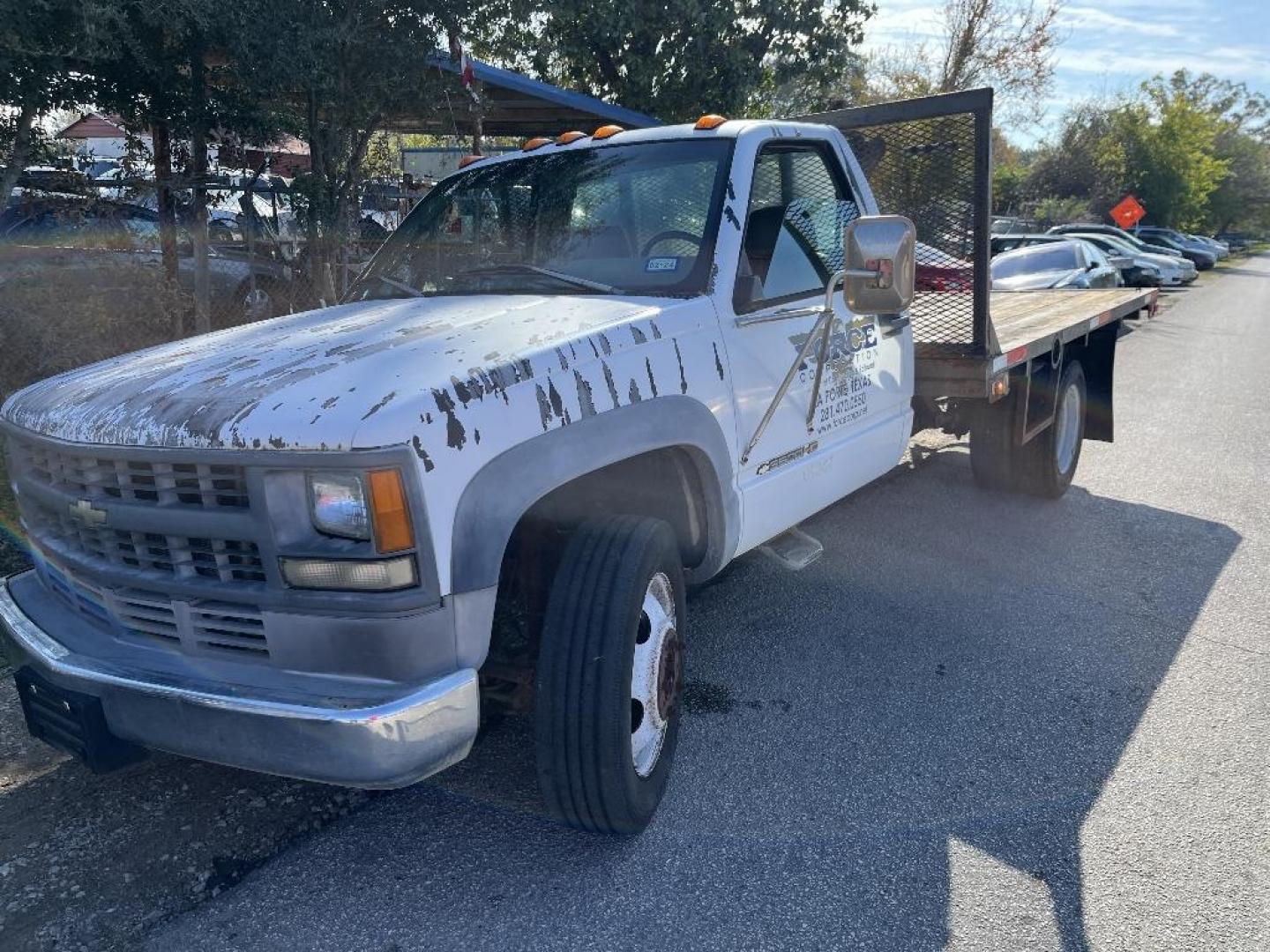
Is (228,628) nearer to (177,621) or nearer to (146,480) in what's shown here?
(177,621)

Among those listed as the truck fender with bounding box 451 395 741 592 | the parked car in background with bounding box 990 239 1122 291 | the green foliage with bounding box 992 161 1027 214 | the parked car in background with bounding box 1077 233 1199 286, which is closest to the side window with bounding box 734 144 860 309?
the truck fender with bounding box 451 395 741 592

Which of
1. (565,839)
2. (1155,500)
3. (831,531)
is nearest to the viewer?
(565,839)

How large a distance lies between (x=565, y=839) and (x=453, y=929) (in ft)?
1.59

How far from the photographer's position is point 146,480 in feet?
8.31

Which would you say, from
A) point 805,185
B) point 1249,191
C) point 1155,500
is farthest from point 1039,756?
point 1249,191

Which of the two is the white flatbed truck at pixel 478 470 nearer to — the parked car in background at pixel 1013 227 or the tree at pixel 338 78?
the tree at pixel 338 78

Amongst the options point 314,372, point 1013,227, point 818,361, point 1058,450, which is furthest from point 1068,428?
point 1013,227

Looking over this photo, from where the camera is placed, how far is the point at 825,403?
400 cm

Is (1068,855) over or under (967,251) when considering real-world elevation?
under

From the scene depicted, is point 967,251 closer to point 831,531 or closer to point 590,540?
point 831,531

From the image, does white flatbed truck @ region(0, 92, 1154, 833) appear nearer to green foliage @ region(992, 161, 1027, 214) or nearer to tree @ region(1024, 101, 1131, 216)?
green foliage @ region(992, 161, 1027, 214)

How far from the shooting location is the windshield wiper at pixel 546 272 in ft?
11.2

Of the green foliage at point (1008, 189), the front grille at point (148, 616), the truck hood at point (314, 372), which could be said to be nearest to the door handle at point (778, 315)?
the truck hood at point (314, 372)

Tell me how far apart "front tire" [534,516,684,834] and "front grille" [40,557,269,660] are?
0.74 meters
